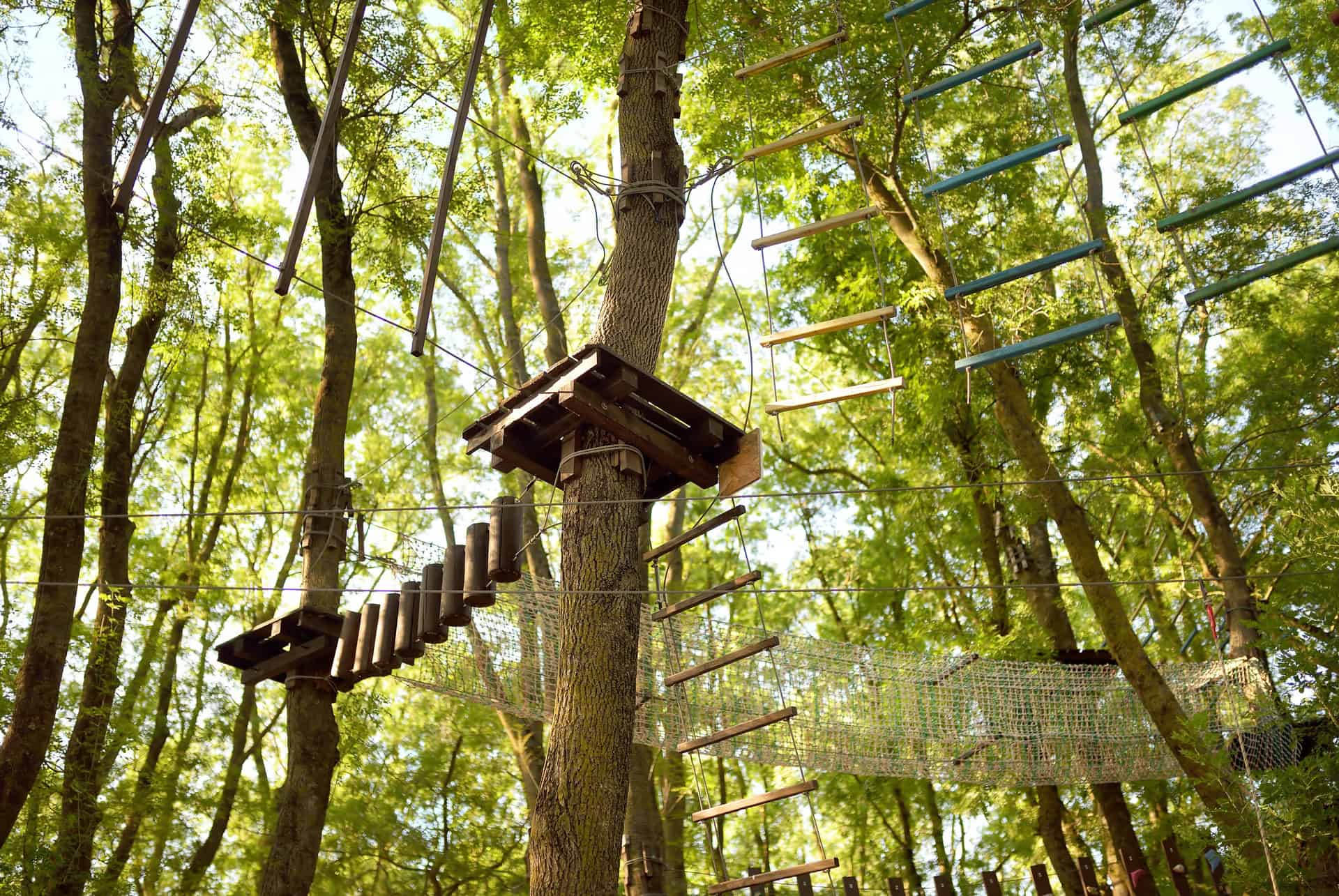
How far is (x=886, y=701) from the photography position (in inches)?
214

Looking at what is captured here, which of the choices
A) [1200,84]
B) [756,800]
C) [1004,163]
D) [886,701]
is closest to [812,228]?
[1004,163]

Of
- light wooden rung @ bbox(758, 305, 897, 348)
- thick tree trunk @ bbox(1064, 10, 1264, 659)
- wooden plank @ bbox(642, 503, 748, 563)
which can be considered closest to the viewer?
wooden plank @ bbox(642, 503, 748, 563)

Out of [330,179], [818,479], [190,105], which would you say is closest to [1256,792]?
[330,179]

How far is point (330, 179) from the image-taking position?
235 inches

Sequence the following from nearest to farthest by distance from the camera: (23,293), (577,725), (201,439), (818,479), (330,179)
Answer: (577,725)
(330,179)
(23,293)
(201,439)
(818,479)

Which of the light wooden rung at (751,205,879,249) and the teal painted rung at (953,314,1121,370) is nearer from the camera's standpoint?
the teal painted rung at (953,314,1121,370)

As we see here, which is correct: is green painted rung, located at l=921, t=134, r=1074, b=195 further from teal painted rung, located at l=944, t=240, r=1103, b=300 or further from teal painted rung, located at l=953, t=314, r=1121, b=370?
teal painted rung, located at l=953, t=314, r=1121, b=370

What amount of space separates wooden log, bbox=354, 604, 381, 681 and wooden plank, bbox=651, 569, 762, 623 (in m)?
1.10

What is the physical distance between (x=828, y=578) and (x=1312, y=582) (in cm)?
578

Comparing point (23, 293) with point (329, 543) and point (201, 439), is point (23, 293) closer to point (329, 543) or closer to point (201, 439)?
point (201, 439)

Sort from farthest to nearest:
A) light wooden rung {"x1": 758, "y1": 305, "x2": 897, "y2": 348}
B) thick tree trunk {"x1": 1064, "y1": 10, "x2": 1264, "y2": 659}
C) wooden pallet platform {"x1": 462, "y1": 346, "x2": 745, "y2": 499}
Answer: thick tree trunk {"x1": 1064, "y1": 10, "x2": 1264, "y2": 659}
light wooden rung {"x1": 758, "y1": 305, "x2": 897, "y2": 348}
wooden pallet platform {"x1": 462, "y1": 346, "x2": 745, "y2": 499}

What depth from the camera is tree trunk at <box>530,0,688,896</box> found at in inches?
127

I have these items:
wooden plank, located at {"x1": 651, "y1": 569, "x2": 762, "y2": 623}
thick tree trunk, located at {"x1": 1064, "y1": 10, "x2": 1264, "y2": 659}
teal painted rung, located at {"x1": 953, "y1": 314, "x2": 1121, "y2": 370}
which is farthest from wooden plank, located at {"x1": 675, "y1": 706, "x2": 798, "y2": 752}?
thick tree trunk, located at {"x1": 1064, "y1": 10, "x2": 1264, "y2": 659}

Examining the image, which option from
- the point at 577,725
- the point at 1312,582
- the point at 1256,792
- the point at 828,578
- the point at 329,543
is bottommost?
the point at 1256,792
